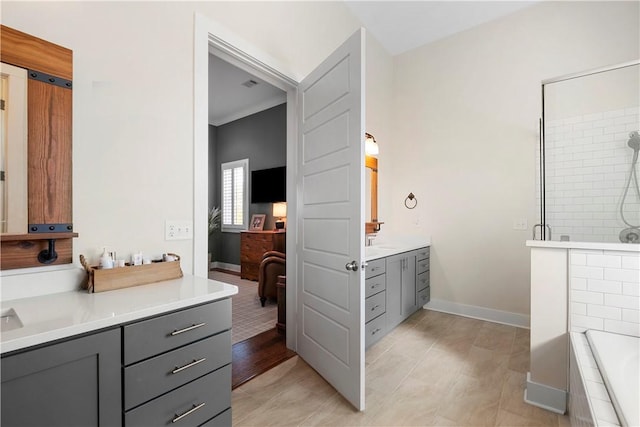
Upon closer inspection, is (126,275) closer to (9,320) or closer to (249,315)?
(9,320)

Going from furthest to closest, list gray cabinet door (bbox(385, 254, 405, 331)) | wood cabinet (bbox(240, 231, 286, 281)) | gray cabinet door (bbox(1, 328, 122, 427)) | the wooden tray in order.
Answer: wood cabinet (bbox(240, 231, 286, 281)) < gray cabinet door (bbox(385, 254, 405, 331)) < the wooden tray < gray cabinet door (bbox(1, 328, 122, 427))

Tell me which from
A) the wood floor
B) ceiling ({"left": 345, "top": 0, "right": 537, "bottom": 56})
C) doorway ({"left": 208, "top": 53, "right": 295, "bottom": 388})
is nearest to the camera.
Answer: the wood floor

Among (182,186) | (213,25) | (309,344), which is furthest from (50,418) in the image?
(213,25)

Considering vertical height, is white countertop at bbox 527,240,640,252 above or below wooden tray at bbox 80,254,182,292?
above

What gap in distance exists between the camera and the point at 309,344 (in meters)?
2.29

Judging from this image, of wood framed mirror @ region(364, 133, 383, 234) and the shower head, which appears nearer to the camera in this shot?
the shower head

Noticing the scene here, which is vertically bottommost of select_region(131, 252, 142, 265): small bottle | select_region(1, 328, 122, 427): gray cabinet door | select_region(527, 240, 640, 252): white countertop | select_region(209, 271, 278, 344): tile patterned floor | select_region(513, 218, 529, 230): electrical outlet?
select_region(209, 271, 278, 344): tile patterned floor

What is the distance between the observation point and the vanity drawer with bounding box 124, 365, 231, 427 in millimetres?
1012

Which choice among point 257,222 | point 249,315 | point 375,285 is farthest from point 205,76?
point 257,222

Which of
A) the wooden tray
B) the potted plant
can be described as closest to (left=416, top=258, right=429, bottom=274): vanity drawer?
the wooden tray

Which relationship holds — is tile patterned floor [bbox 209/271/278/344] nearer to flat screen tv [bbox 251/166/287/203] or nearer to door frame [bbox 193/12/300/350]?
door frame [bbox 193/12/300/350]

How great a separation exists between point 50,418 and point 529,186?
3807 millimetres

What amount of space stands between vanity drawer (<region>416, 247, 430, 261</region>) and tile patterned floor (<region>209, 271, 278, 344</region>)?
1.80m

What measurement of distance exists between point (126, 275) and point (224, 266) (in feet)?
17.3
